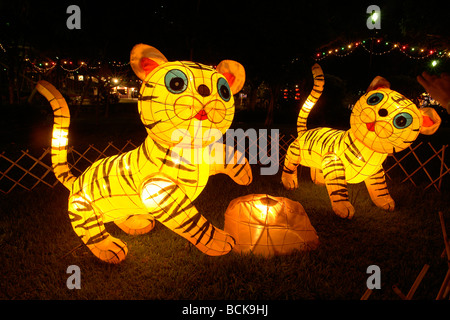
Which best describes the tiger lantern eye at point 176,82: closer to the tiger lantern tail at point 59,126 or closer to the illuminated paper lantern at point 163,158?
the illuminated paper lantern at point 163,158

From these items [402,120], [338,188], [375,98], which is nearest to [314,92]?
[375,98]

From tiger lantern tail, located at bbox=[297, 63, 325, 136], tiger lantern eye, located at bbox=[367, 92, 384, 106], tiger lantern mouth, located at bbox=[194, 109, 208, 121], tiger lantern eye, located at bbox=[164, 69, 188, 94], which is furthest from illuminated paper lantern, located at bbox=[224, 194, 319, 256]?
tiger lantern tail, located at bbox=[297, 63, 325, 136]

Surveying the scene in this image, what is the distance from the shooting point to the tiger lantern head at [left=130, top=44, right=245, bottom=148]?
89.4 inches

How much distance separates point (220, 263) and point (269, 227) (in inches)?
24.5

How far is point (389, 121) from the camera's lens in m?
3.80

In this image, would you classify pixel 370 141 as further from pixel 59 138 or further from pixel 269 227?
pixel 59 138

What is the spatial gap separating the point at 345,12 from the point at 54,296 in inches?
662

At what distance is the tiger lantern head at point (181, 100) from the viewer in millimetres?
2270

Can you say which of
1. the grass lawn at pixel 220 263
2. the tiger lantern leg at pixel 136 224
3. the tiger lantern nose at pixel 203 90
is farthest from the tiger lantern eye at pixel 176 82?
the tiger lantern leg at pixel 136 224

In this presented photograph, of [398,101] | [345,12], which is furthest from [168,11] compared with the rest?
[398,101]

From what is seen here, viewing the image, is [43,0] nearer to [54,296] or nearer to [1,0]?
[1,0]

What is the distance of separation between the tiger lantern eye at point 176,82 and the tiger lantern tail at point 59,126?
1029 millimetres

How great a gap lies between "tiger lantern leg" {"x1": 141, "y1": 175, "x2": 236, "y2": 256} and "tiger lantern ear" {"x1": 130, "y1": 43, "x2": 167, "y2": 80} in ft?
3.04

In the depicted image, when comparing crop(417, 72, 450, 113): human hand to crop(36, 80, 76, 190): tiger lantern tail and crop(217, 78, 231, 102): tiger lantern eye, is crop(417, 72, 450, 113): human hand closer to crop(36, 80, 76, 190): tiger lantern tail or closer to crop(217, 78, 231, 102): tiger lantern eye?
crop(217, 78, 231, 102): tiger lantern eye
